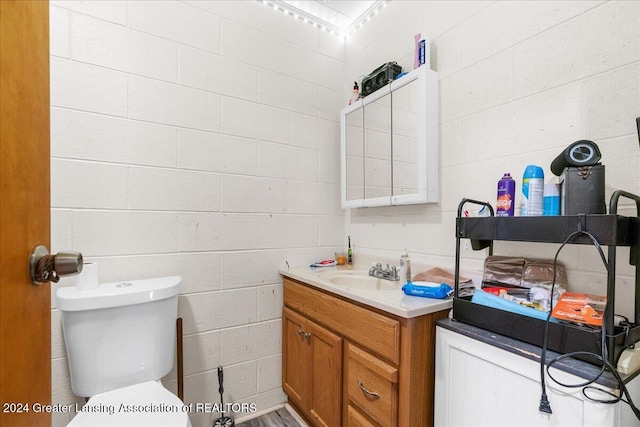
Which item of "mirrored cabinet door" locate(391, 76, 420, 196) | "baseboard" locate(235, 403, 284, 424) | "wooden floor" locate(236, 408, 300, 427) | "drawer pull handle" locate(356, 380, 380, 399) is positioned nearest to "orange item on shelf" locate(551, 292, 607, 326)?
"drawer pull handle" locate(356, 380, 380, 399)

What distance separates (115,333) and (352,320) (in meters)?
0.99

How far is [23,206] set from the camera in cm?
48

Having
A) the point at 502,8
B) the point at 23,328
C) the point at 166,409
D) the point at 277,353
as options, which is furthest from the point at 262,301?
the point at 502,8

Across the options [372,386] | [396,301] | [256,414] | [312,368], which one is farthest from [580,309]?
A: [256,414]

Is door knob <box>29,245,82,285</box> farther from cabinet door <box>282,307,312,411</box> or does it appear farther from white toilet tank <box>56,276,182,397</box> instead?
cabinet door <box>282,307,312,411</box>

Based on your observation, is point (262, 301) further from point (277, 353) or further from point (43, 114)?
point (43, 114)

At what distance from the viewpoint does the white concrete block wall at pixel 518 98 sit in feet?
3.10

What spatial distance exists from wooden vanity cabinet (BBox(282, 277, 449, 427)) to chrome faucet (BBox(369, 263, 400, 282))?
1.17ft

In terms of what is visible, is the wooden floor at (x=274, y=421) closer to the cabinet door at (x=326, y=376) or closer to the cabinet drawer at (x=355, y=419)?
the cabinet door at (x=326, y=376)

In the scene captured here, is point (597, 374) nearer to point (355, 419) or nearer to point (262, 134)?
point (355, 419)

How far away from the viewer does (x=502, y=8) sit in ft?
4.05

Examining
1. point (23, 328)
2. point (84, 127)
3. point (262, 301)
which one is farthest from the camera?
point (262, 301)

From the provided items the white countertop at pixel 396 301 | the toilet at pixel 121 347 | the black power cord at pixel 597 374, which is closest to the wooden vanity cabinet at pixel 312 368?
the white countertop at pixel 396 301

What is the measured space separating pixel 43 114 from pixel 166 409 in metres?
1.04
